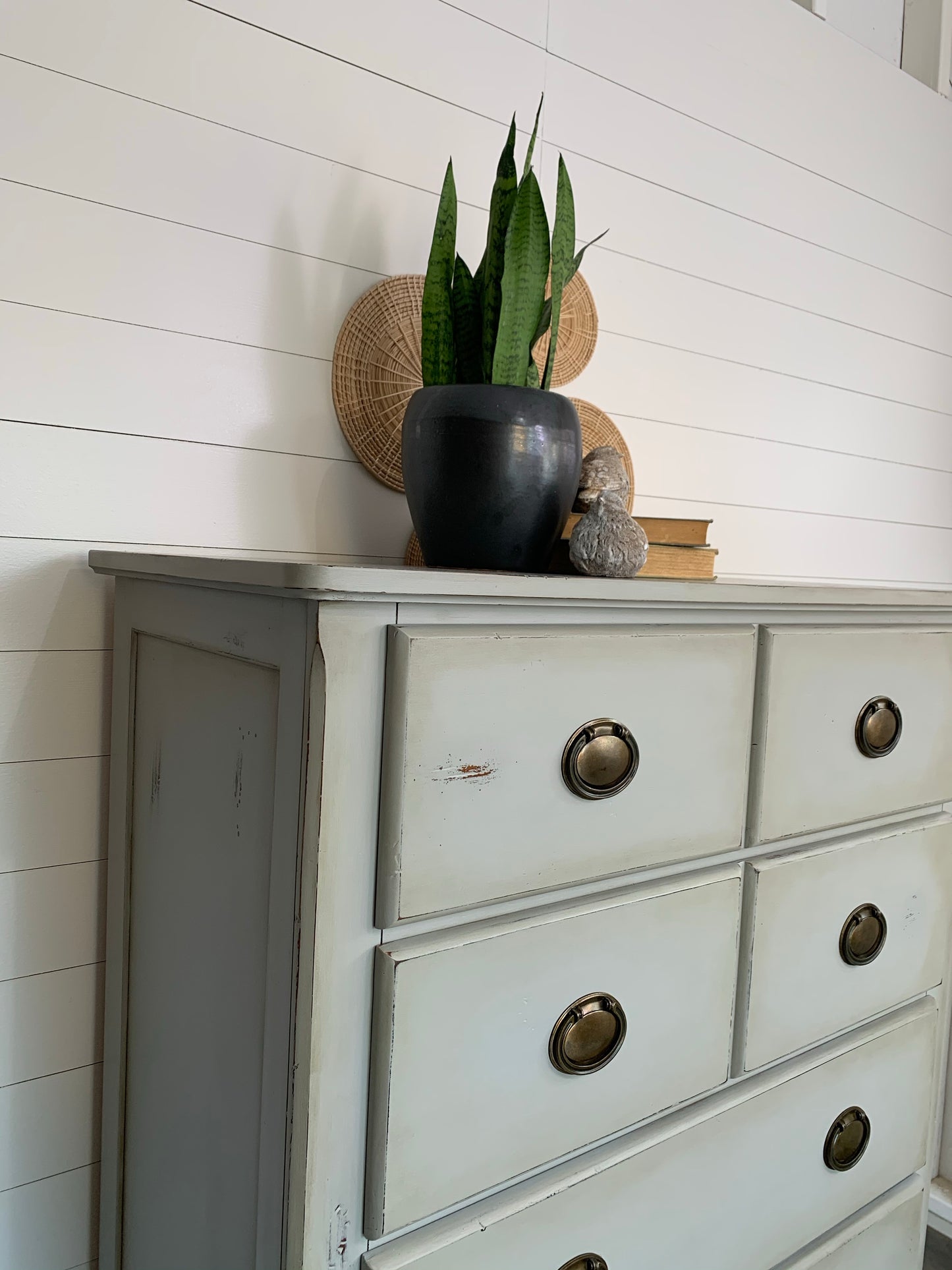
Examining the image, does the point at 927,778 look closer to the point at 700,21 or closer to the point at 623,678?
the point at 623,678

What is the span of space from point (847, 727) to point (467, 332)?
59 centimetres

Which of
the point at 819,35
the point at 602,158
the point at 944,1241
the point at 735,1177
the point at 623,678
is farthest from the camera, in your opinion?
the point at 944,1241

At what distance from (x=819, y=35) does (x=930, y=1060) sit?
64.6 inches

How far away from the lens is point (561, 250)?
103 centimetres

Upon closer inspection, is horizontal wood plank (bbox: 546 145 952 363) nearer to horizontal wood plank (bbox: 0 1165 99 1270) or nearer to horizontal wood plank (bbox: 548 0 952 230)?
horizontal wood plank (bbox: 548 0 952 230)

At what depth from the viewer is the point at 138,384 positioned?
1.05m

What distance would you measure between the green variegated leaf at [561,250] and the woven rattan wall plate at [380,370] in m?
0.23

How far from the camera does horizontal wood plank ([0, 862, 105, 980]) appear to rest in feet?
3.35

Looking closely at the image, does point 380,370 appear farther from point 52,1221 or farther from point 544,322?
point 52,1221

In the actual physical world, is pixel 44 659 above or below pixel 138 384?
below

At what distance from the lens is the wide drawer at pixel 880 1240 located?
1.11m

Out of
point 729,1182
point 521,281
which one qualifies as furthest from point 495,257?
point 729,1182

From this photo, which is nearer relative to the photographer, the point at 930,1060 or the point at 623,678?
the point at 623,678

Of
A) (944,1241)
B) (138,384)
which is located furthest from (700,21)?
(944,1241)
